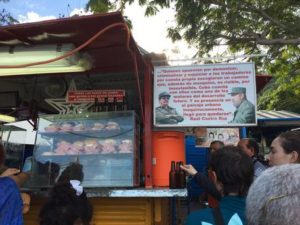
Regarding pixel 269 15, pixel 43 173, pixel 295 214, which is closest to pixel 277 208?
pixel 295 214

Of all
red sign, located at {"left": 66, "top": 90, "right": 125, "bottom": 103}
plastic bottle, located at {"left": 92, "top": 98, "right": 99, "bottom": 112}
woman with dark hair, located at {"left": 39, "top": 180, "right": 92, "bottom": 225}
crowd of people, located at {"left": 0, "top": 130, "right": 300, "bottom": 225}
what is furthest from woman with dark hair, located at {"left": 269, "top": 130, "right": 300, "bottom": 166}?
plastic bottle, located at {"left": 92, "top": 98, "right": 99, "bottom": 112}

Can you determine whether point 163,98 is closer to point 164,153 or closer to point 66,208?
point 164,153

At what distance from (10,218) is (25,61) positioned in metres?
1.36

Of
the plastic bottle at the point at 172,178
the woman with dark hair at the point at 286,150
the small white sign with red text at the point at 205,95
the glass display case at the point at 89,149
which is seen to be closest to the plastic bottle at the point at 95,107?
the glass display case at the point at 89,149

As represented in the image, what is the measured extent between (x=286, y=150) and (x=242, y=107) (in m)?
1.05

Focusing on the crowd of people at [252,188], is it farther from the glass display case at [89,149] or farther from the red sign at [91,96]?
the red sign at [91,96]

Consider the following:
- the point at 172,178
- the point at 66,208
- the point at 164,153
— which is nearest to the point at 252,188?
the point at 66,208

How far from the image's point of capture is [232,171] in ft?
6.93

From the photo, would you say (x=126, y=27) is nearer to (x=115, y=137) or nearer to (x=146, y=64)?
(x=146, y=64)

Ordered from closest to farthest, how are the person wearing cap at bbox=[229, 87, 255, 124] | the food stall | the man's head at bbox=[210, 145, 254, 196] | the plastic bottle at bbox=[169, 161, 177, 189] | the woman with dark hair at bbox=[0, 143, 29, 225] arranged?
the man's head at bbox=[210, 145, 254, 196]
the woman with dark hair at bbox=[0, 143, 29, 225]
the food stall
the plastic bottle at bbox=[169, 161, 177, 189]
the person wearing cap at bbox=[229, 87, 255, 124]

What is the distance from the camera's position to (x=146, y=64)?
4.07 meters

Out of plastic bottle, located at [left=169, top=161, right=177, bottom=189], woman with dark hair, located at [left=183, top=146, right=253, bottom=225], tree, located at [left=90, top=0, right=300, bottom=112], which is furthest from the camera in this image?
tree, located at [left=90, top=0, right=300, bottom=112]

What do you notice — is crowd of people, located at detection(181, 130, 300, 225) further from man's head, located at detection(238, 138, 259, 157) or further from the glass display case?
man's head, located at detection(238, 138, 259, 157)

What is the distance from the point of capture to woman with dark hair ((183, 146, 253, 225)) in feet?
6.11
